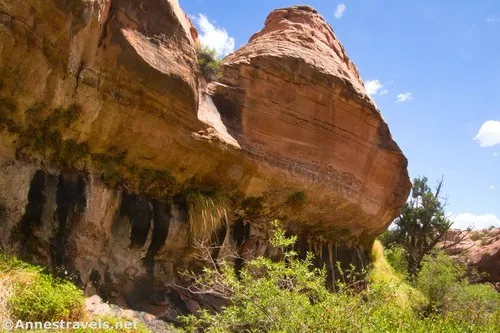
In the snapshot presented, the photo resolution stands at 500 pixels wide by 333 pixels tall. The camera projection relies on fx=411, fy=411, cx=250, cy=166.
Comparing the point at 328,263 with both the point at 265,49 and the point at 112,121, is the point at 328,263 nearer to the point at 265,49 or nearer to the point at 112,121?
the point at 265,49

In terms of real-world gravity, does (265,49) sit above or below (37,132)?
above

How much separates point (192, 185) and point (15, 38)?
3.89 meters

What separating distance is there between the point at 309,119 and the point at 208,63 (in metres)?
2.57

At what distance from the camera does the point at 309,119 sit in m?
9.34

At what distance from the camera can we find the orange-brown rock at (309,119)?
874 centimetres

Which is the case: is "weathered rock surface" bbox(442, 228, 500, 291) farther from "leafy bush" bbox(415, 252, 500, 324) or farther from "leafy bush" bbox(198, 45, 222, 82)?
"leafy bush" bbox(198, 45, 222, 82)

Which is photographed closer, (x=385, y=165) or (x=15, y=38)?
(x=15, y=38)

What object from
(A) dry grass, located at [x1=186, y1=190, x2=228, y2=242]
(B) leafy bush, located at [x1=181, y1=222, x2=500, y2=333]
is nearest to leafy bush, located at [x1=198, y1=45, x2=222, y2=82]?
(A) dry grass, located at [x1=186, y1=190, x2=228, y2=242]

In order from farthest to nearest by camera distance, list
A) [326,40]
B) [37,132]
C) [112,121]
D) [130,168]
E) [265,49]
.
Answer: [326,40] < [265,49] < [130,168] < [112,121] < [37,132]


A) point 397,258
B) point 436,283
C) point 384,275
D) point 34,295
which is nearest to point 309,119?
point 34,295

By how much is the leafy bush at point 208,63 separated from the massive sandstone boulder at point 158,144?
0.24 metres

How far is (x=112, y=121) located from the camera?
6.45m

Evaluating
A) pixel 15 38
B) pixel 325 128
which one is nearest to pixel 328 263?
pixel 325 128

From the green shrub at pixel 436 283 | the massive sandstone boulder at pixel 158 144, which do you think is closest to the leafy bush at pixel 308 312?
the massive sandstone boulder at pixel 158 144
